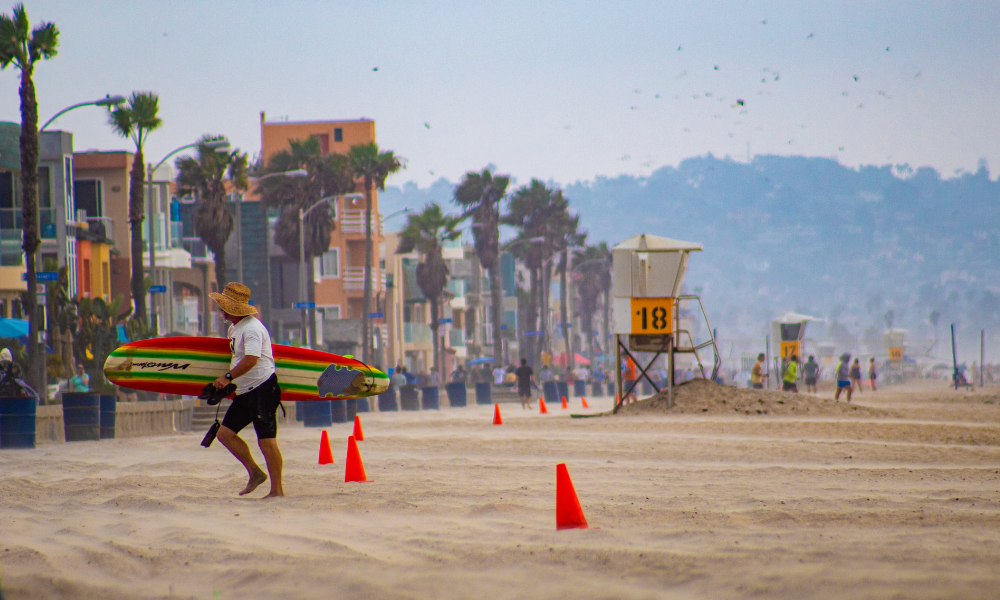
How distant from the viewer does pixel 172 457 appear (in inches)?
619

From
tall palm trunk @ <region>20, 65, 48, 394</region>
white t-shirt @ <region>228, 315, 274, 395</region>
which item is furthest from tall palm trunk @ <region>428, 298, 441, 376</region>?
white t-shirt @ <region>228, 315, 274, 395</region>

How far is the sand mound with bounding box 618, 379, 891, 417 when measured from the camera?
2411 centimetres

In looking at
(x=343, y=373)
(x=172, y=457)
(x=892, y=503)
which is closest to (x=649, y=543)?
(x=892, y=503)

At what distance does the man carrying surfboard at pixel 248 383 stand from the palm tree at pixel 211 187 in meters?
34.4

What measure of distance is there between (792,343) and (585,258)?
5809 cm

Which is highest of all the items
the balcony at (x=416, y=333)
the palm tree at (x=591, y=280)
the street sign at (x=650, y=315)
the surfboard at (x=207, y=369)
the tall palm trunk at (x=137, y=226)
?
the palm tree at (x=591, y=280)

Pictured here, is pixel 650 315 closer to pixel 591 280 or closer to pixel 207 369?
pixel 207 369

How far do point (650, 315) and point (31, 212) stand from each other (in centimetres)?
1356

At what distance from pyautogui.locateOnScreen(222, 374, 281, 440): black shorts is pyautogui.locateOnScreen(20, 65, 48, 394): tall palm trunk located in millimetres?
18162

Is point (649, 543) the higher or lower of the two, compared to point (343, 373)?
lower

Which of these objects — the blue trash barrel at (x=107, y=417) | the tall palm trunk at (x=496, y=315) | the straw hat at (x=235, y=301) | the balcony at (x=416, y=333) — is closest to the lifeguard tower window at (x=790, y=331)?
the tall palm trunk at (x=496, y=315)

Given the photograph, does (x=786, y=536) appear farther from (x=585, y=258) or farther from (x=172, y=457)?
(x=585, y=258)

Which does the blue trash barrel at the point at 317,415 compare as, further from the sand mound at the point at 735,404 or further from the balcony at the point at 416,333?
the balcony at the point at 416,333

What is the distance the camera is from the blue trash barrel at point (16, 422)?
18234mm
